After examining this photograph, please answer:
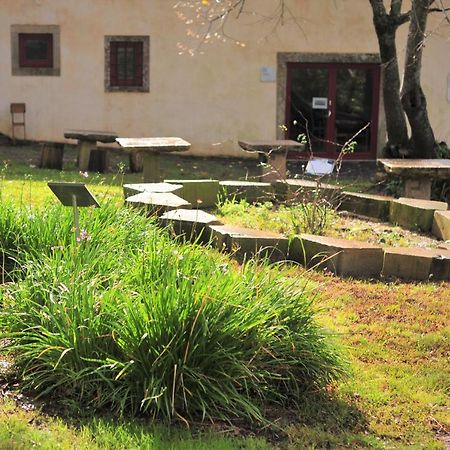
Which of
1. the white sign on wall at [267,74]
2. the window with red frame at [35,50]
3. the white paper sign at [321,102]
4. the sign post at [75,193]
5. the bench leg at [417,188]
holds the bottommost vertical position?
the bench leg at [417,188]

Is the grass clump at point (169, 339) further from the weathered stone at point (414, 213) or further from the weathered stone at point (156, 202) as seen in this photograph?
the weathered stone at point (414, 213)

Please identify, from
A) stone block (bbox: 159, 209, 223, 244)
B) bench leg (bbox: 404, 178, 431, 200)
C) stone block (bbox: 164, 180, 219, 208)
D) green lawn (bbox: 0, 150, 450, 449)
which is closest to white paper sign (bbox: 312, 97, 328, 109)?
bench leg (bbox: 404, 178, 431, 200)

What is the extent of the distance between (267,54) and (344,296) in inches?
442

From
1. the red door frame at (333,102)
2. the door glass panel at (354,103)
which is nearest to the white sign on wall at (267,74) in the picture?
the red door frame at (333,102)

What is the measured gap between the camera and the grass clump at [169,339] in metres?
3.73

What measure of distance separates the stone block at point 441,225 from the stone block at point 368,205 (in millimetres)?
808

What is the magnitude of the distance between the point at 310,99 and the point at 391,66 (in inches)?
242

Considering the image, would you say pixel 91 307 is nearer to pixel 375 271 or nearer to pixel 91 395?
pixel 91 395

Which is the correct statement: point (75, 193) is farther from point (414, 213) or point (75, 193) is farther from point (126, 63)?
point (126, 63)

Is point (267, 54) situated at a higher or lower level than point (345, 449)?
higher

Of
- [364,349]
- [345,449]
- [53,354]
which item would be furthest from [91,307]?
[364,349]

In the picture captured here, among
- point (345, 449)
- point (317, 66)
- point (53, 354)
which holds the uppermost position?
point (317, 66)

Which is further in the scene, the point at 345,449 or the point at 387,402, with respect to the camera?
the point at 387,402

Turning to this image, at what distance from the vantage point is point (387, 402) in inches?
162
